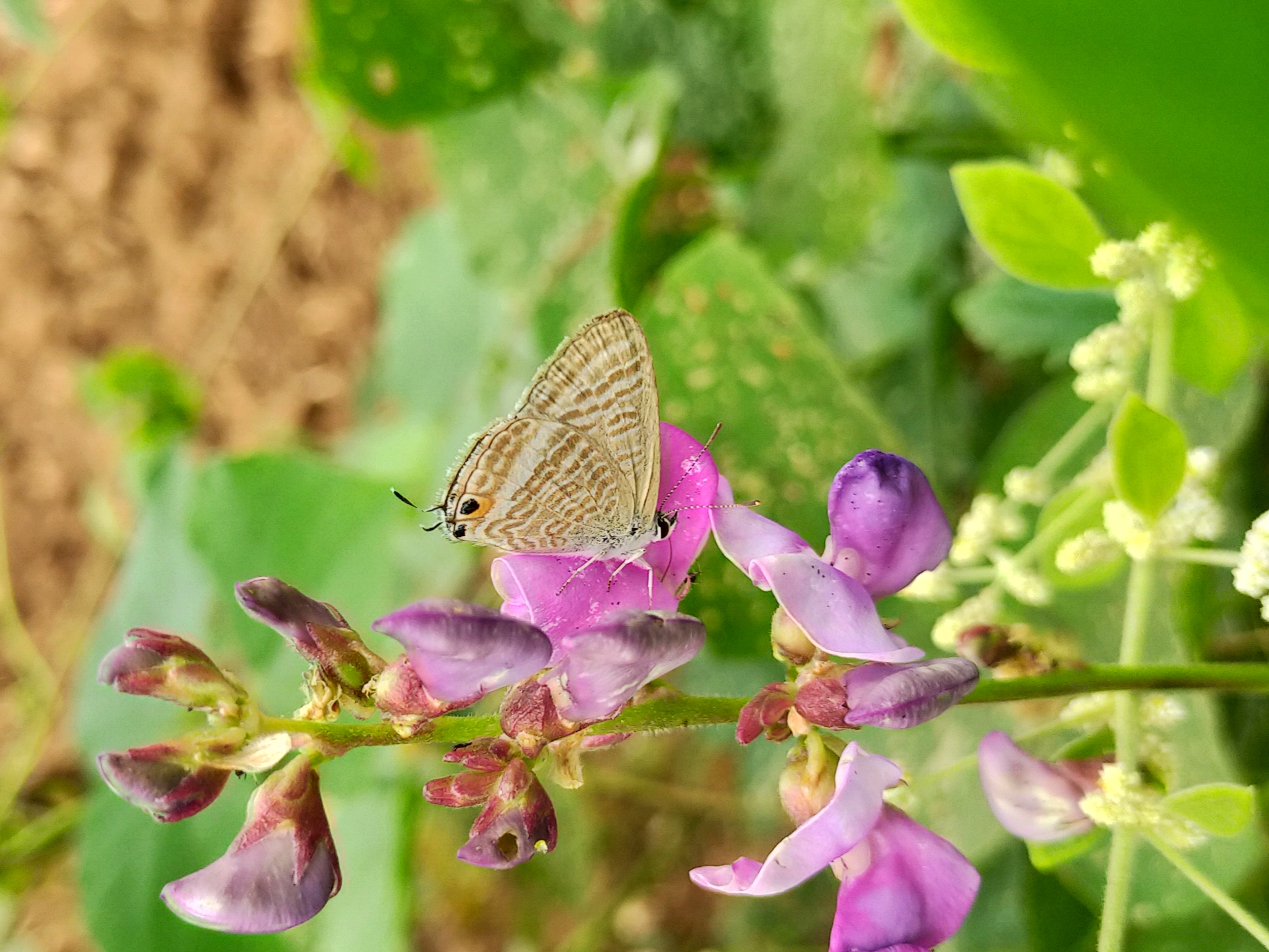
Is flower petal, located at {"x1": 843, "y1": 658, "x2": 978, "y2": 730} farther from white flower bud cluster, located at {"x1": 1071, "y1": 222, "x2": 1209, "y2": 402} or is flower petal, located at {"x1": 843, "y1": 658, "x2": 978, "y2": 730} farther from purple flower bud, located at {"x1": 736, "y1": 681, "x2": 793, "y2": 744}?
white flower bud cluster, located at {"x1": 1071, "y1": 222, "x2": 1209, "y2": 402}

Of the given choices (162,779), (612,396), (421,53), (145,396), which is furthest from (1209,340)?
(145,396)

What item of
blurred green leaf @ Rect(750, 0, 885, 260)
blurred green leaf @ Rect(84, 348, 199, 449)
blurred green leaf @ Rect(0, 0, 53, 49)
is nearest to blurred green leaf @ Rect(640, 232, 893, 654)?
blurred green leaf @ Rect(750, 0, 885, 260)

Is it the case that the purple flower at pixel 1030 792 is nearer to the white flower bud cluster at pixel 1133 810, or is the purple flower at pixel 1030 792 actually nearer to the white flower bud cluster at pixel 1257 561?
the white flower bud cluster at pixel 1133 810

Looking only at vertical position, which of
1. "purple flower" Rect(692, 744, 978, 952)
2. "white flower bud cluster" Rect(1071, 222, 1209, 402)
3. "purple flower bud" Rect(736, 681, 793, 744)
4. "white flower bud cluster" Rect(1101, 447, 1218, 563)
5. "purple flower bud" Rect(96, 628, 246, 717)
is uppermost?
"white flower bud cluster" Rect(1071, 222, 1209, 402)

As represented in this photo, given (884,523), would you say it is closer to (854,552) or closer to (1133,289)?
(854,552)

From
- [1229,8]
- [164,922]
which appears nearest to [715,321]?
[1229,8]

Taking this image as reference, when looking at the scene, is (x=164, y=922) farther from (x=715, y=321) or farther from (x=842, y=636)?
(x=842, y=636)

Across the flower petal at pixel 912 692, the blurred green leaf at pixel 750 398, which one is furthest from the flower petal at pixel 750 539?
the blurred green leaf at pixel 750 398
